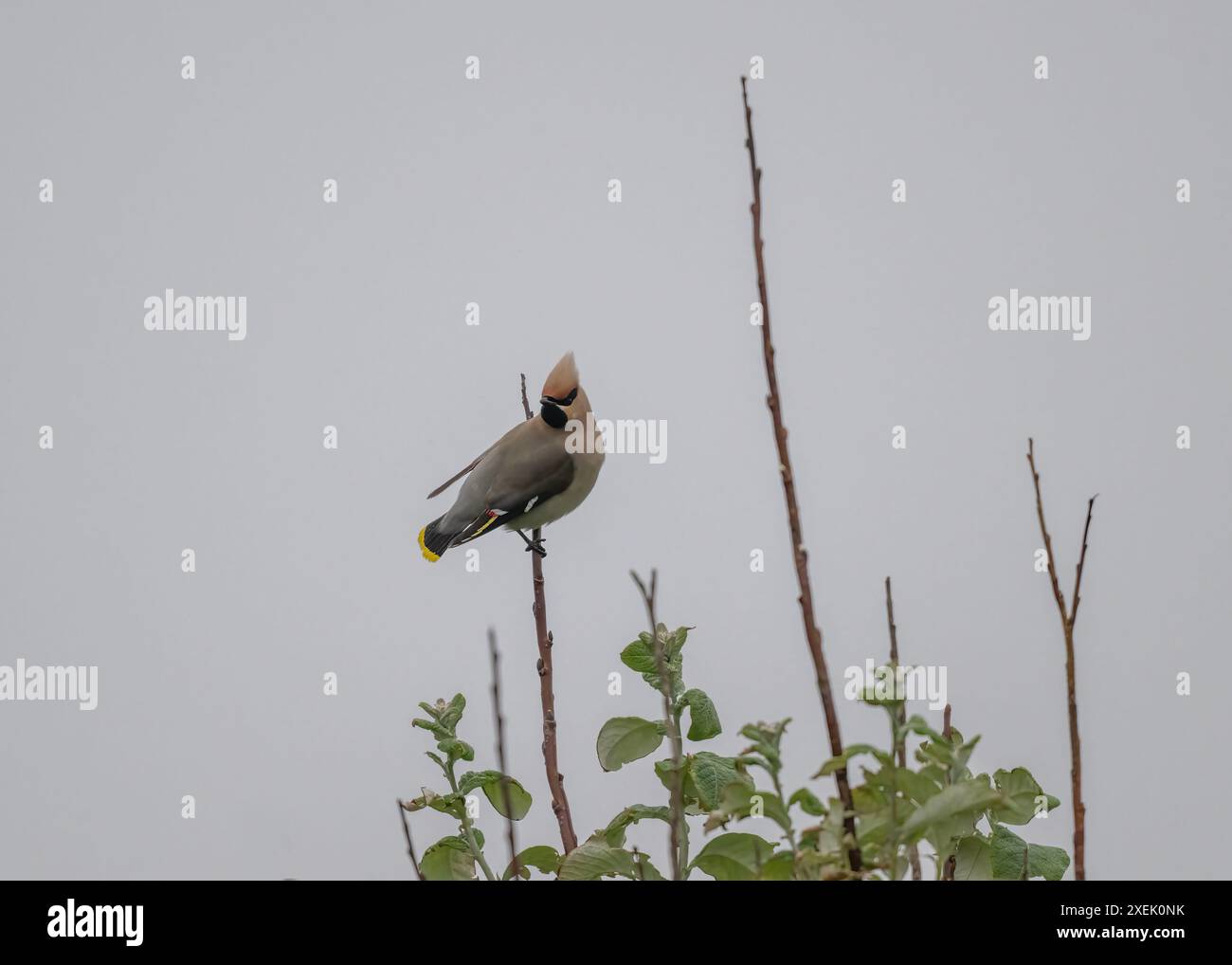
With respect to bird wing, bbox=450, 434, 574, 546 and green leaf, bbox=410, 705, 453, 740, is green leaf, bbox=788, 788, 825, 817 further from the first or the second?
bird wing, bbox=450, 434, 574, 546

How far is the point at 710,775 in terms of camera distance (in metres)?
0.67

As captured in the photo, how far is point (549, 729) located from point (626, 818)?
170mm

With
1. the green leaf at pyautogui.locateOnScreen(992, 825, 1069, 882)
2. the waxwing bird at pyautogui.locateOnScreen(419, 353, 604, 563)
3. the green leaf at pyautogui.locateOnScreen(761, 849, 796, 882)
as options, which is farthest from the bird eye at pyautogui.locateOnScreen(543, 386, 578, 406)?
the green leaf at pyautogui.locateOnScreen(761, 849, 796, 882)

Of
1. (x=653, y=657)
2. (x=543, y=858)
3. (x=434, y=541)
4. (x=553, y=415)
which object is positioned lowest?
(x=543, y=858)

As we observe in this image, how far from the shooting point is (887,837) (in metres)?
0.47

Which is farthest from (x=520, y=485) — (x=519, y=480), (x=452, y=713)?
(x=452, y=713)

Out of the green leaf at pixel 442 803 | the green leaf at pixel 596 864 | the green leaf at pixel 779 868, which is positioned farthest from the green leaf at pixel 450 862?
the green leaf at pixel 779 868

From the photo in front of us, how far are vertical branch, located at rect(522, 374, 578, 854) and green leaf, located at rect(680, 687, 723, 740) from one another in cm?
10

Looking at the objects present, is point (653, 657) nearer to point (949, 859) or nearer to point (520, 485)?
point (949, 859)

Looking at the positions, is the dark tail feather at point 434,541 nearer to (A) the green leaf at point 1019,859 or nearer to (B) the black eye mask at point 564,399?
(B) the black eye mask at point 564,399
